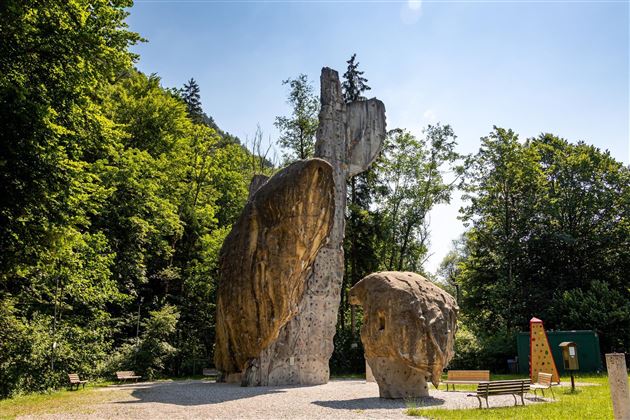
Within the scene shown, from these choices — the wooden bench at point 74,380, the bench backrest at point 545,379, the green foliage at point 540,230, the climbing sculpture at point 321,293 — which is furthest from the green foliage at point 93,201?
the green foliage at point 540,230

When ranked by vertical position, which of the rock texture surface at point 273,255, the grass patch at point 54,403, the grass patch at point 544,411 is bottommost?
the grass patch at point 54,403

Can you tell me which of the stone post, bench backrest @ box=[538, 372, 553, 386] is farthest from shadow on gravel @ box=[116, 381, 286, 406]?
the stone post

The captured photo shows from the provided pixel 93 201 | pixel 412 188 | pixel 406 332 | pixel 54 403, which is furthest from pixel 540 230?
pixel 54 403

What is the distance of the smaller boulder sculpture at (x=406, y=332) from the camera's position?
39.7 feet

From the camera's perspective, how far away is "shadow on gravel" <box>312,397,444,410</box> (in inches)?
459

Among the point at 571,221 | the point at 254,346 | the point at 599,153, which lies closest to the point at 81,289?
the point at 254,346

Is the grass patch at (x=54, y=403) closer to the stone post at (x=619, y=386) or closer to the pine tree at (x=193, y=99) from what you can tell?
the stone post at (x=619, y=386)

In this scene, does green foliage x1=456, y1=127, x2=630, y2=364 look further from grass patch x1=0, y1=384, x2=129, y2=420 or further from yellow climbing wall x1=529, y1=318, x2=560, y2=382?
grass patch x1=0, y1=384, x2=129, y2=420

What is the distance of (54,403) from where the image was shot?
13.4 m

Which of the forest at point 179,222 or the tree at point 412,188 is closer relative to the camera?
the forest at point 179,222

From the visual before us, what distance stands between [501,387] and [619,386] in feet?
14.7

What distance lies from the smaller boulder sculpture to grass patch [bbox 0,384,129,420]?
285 inches

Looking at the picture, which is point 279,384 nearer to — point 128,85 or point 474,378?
point 474,378

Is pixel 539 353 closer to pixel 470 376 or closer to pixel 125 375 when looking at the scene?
pixel 470 376
